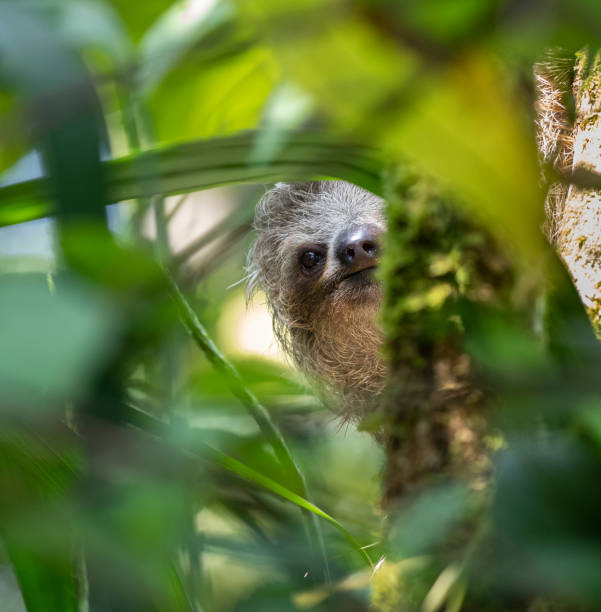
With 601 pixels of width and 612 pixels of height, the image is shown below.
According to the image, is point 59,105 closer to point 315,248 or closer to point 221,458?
point 221,458

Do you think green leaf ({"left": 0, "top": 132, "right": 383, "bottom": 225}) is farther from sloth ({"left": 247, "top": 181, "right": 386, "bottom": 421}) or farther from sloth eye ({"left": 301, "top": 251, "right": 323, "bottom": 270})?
sloth eye ({"left": 301, "top": 251, "right": 323, "bottom": 270})

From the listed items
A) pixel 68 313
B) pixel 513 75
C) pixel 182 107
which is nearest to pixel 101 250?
pixel 68 313

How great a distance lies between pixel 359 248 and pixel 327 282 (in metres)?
0.29

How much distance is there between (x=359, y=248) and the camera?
2715 mm

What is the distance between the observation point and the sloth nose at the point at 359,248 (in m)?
2.67

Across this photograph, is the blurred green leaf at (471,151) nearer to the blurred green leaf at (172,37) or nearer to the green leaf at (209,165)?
the blurred green leaf at (172,37)

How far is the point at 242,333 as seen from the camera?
324 centimetres

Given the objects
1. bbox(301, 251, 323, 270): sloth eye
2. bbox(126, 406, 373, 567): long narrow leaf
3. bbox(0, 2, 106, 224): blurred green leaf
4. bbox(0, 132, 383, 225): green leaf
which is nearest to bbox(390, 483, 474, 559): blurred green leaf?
bbox(126, 406, 373, 567): long narrow leaf

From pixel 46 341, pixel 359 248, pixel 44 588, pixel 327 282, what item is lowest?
pixel 44 588

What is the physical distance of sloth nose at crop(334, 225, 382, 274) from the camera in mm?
2674

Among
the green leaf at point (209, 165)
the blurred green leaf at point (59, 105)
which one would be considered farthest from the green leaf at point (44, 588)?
the blurred green leaf at point (59, 105)

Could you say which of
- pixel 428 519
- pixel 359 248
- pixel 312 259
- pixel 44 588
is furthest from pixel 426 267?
pixel 312 259

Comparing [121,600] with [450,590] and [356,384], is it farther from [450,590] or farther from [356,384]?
[356,384]

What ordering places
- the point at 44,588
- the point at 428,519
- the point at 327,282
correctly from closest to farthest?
the point at 428,519 < the point at 44,588 < the point at 327,282
